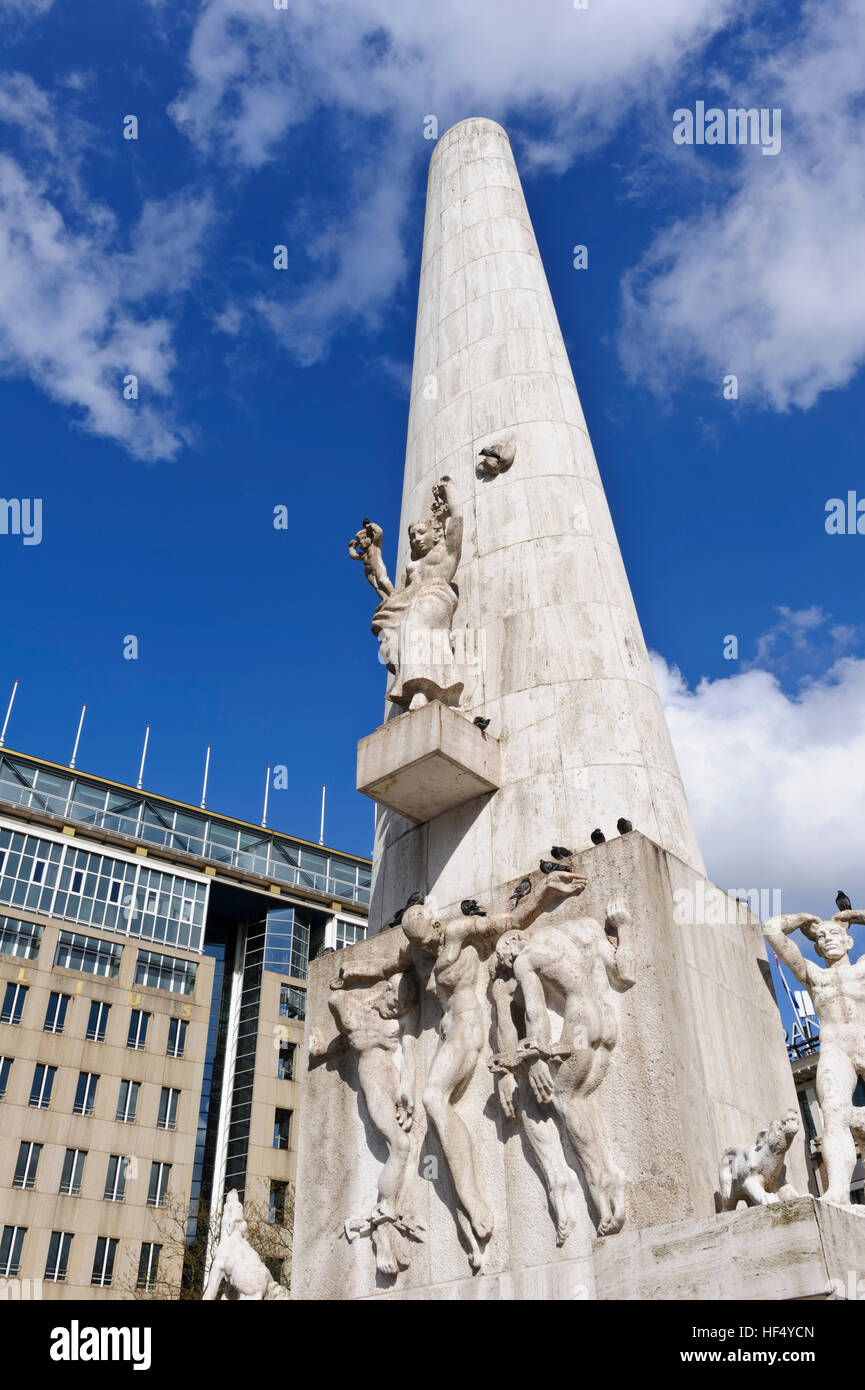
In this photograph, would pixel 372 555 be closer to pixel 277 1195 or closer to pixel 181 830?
pixel 277 1195

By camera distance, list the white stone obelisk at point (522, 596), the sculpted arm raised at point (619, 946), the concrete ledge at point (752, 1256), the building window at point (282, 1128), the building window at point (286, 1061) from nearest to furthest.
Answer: the concrete ledge at point (752, 1256) → the sculpted arm raised at point (619, 946) → the white stone obelisk at point (522, 596) → the building window at point (282, 1128) → the building window at point (286, 1061)

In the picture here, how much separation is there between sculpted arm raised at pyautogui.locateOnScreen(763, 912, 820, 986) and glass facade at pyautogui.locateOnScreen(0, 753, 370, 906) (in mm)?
55816

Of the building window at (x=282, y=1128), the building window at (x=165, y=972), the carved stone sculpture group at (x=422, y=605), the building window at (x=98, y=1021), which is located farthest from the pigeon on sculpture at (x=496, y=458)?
the building window at (x=282, y=1128)

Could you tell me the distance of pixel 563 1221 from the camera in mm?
8062

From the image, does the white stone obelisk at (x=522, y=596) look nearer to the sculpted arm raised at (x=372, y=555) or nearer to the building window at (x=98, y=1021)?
the sculpted arm raised at (x=372, y=555)

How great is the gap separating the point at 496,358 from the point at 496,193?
13.0 ft

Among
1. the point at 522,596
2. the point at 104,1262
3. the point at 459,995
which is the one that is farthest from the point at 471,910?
the point at 104,1262

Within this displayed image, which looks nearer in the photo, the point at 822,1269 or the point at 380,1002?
the point at 822,1269

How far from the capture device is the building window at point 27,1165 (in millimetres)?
53125

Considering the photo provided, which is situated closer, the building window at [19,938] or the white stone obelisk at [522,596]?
the white stone obelisk at [522,596]

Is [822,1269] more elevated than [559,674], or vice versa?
[559,674]

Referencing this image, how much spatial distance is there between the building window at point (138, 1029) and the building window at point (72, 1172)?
6.21 meters
